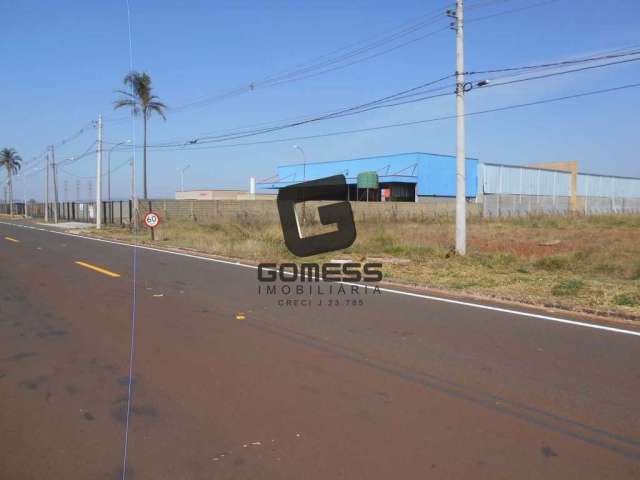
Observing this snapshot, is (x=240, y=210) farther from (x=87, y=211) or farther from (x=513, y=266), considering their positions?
(x=513, y=266)

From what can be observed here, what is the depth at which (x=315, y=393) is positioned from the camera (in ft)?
16.4

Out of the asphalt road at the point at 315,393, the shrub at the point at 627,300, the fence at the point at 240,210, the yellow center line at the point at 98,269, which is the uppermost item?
the fence at the point at 240,210

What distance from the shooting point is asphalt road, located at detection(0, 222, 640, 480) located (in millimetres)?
3736

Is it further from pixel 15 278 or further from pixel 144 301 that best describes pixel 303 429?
pixel 15 278

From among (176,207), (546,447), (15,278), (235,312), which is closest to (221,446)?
(546,447)

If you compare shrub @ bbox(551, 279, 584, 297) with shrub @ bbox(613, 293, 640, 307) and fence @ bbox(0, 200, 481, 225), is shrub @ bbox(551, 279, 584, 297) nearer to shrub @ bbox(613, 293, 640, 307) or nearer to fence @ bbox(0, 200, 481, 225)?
shrub @ bbox(613, 293, 640, 307)

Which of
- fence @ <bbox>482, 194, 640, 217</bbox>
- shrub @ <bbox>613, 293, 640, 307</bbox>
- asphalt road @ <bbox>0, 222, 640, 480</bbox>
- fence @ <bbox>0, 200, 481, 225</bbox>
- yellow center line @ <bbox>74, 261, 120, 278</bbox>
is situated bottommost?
asphalt road @ <bbox>0, 222, 640, 480</bbox>

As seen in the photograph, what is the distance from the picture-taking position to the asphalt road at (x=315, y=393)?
147 inches

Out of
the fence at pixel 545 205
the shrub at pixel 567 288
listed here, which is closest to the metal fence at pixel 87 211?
the fence at pixel 545 205

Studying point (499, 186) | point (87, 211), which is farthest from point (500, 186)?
point (87, 211)

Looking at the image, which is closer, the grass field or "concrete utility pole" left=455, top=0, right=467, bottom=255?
the grass field

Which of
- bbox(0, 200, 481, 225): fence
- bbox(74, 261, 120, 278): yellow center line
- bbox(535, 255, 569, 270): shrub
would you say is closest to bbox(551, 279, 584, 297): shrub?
bbox(535, 255, 569, 270): shrub

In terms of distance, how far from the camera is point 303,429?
422 centimetres

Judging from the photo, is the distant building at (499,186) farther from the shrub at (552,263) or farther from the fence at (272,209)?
the shrub at (552,263)
